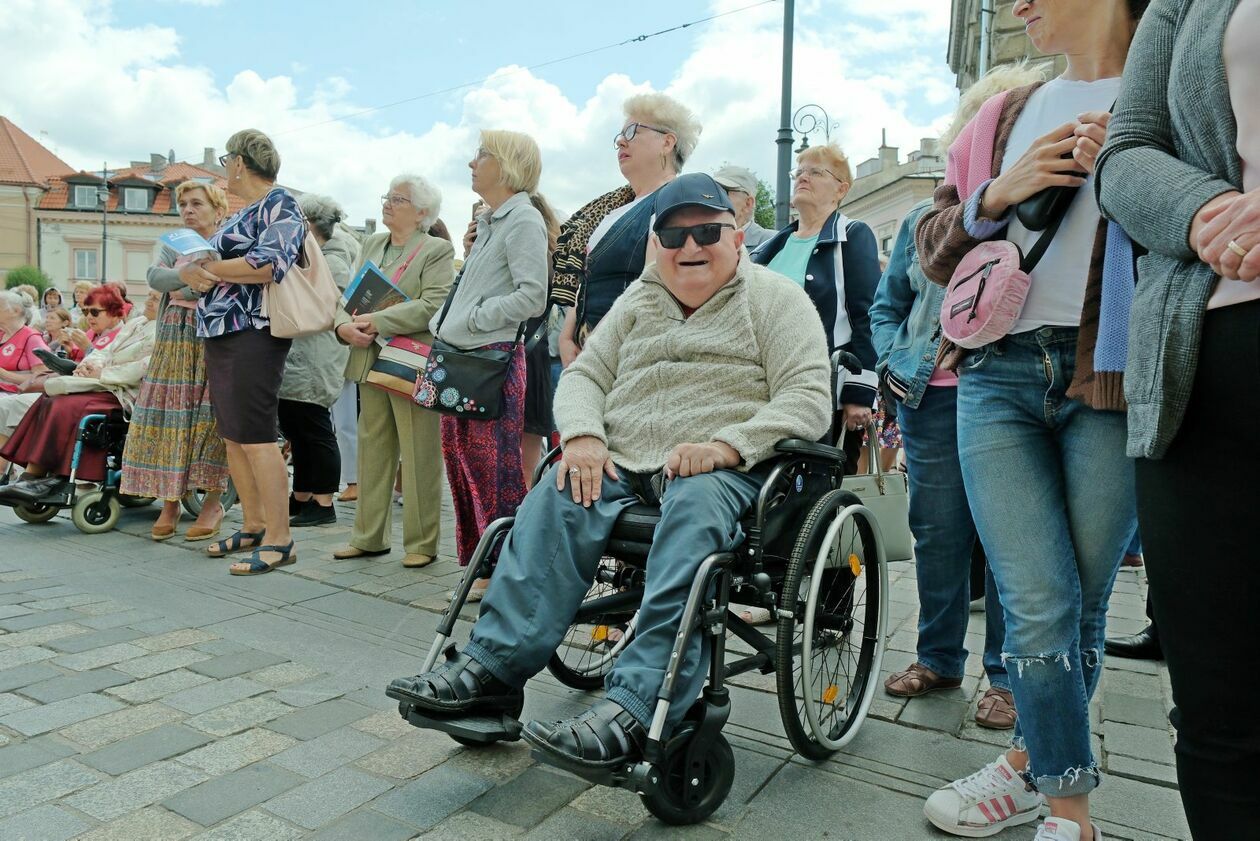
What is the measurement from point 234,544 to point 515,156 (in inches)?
99.8

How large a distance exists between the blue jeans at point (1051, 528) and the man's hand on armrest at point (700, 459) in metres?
0.68

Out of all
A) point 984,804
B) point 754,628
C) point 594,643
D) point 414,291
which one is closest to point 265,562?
point 414,291

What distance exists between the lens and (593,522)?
8.41ft

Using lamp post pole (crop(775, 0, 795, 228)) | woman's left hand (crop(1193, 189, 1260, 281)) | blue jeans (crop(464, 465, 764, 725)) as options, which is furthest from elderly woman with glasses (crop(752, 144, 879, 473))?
lamp post pole (crop(775, 0, 795, 228))

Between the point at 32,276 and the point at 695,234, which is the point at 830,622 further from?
the point at 32,276

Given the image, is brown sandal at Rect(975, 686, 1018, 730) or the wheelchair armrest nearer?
the wheelchair armrest

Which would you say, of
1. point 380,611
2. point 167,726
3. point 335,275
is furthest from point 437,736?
point 335,275

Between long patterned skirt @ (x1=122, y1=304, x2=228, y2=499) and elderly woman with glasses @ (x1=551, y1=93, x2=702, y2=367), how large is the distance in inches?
97.4

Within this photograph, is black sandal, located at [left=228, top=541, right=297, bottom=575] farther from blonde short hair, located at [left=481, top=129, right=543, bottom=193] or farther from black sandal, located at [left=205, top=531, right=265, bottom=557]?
blonde short hair, located at [left=481, top=129, right=543, bottom=193]

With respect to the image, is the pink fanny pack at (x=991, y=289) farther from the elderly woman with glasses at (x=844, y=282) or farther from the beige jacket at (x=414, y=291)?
the beige jacket at (x=414, y=291)

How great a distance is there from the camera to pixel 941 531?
3.11 m

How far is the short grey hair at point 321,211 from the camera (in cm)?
643

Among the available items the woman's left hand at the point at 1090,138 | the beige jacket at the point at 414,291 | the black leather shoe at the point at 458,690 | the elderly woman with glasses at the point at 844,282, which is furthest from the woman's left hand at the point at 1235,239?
the beige jacket at the point at 414,291

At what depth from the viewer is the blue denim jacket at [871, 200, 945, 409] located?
3064 mm
